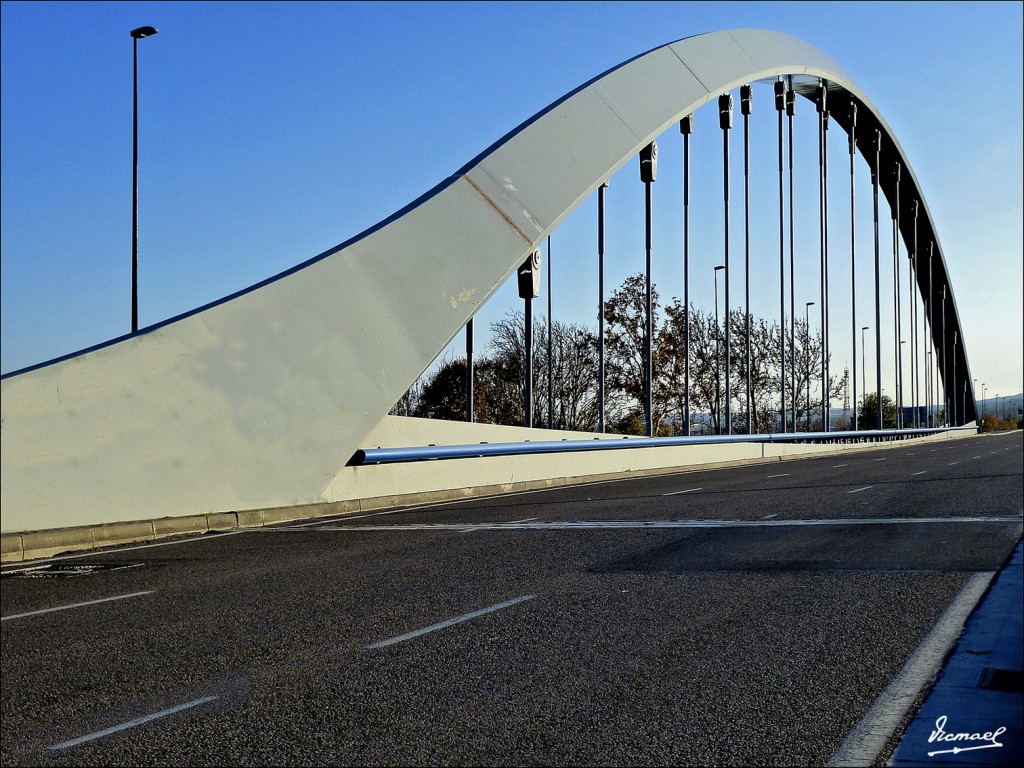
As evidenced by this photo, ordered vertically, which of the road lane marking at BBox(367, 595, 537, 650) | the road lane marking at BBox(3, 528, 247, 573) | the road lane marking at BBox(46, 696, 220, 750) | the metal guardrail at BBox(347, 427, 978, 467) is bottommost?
the road lane marking at BBox(46, 696, 220, 750)

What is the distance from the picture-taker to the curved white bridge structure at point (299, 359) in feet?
24.9

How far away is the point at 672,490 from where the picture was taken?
705 inches

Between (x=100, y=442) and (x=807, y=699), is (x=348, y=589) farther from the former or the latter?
(x=807, y=699)

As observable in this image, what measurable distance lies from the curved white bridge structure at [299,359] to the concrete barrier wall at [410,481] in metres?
0.37

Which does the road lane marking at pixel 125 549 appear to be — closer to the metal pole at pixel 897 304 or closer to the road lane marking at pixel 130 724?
the road lane marking at pixel 130 724

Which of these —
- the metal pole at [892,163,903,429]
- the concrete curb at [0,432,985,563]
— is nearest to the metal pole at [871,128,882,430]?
the metal pole at [892,163,903,429]

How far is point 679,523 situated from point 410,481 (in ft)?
18.8

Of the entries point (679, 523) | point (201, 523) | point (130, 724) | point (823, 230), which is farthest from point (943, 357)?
point (130, 724)

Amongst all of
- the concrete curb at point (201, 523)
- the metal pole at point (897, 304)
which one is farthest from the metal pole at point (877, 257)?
the concrete curb at point (201, 523)

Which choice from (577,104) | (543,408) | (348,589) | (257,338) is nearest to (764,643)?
(348,589)

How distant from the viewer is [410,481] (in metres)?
16.3

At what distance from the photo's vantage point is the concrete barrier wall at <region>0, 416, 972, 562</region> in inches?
425

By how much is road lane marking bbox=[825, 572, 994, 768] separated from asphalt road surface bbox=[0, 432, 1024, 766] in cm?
7

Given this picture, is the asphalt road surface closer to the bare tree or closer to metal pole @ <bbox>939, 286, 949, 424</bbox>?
the bare tree
